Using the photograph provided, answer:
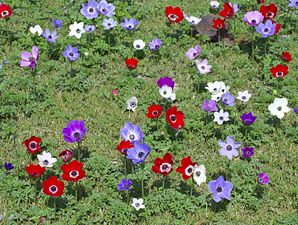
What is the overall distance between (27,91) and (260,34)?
9.13ft

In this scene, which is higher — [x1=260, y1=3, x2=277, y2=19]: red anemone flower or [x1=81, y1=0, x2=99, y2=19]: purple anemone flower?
[x1=260, y1=3, x2=277, y2=19]: red anemone flower

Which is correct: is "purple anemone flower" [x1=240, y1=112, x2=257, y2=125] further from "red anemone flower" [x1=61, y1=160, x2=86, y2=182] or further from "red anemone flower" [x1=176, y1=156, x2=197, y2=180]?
"red anemone flower" [x1=61, y1=160, x2=86, y2=182]

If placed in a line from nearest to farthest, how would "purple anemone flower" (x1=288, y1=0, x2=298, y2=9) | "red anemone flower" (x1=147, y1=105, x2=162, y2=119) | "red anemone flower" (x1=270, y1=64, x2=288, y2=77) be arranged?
"red anemone flower" (x1=147, y1=105, x2=162, y2=119) < "red anemone flower" (x1=270, y1=64, x2=288, y2=77) < "purple anemone flower" (x1=288, y1=0, x2=298, y2=9)

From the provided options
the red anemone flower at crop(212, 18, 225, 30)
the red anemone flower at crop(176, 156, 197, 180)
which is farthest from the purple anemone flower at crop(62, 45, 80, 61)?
the red anemone flower at crop(176, 156, 197, 180)

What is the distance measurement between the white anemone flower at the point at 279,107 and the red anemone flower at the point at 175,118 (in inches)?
35.6

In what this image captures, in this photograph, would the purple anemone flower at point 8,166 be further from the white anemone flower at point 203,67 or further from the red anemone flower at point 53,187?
the white anemone flower at point 203,67

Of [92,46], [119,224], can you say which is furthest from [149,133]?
[92,46]

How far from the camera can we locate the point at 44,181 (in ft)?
14.8

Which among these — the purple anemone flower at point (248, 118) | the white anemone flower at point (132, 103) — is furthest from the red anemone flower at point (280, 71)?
the white anemone flower at point (132, 103)

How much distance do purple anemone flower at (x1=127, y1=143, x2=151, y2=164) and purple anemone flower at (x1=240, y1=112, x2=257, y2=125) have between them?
1127 millimetres

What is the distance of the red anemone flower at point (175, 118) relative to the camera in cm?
512

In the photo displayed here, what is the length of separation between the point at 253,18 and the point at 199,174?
8.55 ft

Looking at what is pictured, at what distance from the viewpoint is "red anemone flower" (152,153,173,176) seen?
4496mm

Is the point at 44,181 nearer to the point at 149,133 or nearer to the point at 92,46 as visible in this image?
the point at 149,133
